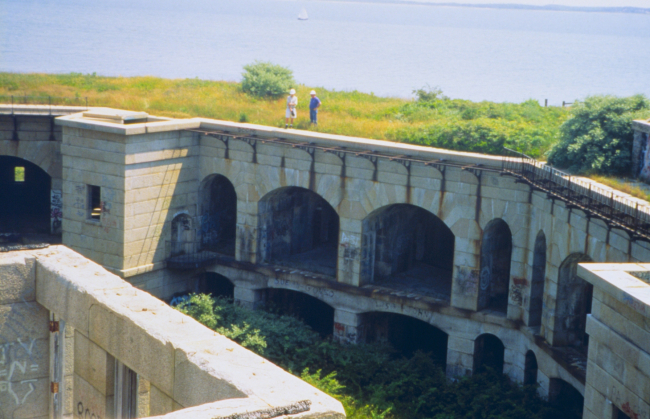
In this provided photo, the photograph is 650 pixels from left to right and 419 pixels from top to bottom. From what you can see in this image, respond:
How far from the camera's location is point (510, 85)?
9625 centimetres

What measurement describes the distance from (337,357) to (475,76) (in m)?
87.0

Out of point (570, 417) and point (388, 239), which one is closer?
point (570, 417)

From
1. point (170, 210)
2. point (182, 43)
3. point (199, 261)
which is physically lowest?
point (199, 261)

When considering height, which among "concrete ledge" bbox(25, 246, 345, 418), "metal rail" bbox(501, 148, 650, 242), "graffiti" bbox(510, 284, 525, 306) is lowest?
"graffiti" bbox(510, 284, 525, 306)

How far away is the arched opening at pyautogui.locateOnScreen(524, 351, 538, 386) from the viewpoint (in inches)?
885

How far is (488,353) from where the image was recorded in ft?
81.7

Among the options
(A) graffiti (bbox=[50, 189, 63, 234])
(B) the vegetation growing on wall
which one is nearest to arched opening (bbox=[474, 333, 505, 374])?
(B) the vegetation growing on wall

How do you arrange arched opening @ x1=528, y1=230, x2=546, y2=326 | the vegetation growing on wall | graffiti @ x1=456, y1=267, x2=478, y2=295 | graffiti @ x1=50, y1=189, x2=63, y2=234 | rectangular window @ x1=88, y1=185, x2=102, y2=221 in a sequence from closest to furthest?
the vegetation growing on wall, arched opening @ x1=528, y1=230, x2=546, y2=326, graffiti @ x1=456, y1=267, x2=478, y2=295, rectangular window @ x1=88, y1=185, x2=102, y2=221, graffiti @ x1=50, y1=189, x2=63, y2=234

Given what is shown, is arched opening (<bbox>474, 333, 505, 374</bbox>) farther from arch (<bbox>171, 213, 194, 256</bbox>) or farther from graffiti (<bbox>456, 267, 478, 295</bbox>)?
arch (<bbox>171, 213, 194, 256</bbox>)

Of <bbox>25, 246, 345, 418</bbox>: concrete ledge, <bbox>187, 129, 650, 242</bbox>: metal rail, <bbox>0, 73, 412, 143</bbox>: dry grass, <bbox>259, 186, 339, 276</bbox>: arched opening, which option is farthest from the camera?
<bbox>0, 73, 412, 143</bbox>: dry grass

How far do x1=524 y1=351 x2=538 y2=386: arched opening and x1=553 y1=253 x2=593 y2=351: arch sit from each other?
151 cm

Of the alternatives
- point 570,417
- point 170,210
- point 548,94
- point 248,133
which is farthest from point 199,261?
point 548,94

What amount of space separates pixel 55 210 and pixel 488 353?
16.7 meters

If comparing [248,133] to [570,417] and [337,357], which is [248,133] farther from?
[570,417]
